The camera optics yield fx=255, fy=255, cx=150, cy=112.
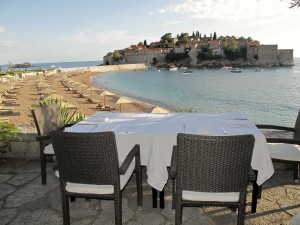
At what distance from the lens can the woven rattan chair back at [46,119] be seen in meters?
3.72

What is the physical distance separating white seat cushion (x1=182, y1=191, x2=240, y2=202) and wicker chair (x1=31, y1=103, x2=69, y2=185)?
2.19m

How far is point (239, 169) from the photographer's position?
86.4 inches

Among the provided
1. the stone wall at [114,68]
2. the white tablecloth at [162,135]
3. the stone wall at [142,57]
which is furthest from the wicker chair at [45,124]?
the stone wall at [142,57]

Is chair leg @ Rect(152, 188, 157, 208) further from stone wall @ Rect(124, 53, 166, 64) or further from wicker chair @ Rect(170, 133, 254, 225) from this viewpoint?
stone wall @ Rect(124, 53, 166, 64)

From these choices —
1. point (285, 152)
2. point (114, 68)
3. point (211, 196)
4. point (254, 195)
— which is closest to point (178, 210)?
point (211, 196)

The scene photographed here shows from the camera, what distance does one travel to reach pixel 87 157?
237 cm

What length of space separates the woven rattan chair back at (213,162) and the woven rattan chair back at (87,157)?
625 millimetres

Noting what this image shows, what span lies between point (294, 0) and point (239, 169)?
1390 millimetres

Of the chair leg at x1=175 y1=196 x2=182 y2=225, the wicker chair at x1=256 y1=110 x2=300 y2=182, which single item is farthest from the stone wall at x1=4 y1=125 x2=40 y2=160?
the wicker chair at x1=256 y1=110 x2=300 y2=182

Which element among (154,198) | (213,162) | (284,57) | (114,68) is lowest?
(154,198)

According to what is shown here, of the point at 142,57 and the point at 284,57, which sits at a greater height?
the point at 142,57

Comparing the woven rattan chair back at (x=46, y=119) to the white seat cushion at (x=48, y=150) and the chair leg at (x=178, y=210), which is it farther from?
the chair leg at (x=178, y=210)

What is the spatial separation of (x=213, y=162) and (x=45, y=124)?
9.00ft

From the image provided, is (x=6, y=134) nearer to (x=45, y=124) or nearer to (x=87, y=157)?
(x=45, y=124)
